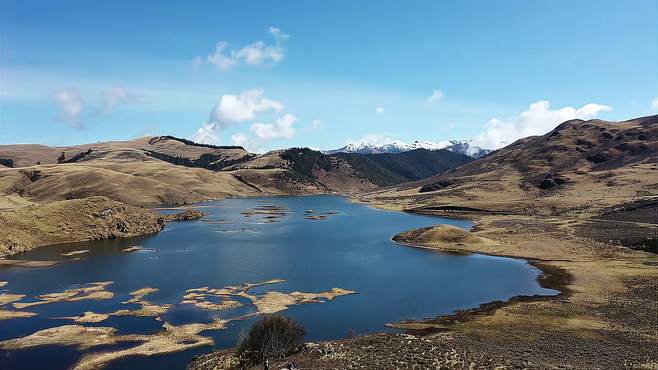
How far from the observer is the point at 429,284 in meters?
83.4

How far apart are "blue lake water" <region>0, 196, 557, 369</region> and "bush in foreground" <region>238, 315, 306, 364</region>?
6689mm

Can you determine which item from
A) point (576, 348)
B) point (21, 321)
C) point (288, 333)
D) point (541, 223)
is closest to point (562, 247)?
point (541, 223)

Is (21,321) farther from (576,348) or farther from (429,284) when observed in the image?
(576,348)

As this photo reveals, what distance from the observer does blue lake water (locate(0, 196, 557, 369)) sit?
2336 inches

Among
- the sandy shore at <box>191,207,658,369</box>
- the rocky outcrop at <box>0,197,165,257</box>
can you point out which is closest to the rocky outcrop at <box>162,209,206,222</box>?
the rocky outcrop at <box>0,197,165,257</box>

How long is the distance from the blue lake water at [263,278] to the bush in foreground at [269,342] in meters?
6.69

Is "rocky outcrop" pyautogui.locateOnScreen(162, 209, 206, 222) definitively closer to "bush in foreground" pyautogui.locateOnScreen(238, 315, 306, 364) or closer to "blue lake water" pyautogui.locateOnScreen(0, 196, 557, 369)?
"blue lake water" pyautogui.locateOnScreen(0, 196, 557, 369)

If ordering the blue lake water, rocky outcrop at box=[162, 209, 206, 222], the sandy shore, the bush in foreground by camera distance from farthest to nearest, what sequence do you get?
1. rocky outcrop at box=[162, 209, 206, 222]
2. the blue lake water
3. the bush in foreground
4. the sandy shore

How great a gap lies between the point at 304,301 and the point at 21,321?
39.5m

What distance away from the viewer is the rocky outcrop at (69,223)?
11562cm

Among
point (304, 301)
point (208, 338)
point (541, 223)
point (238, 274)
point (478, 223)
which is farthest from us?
point (478, 223)

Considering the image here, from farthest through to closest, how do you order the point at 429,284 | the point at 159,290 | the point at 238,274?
1. the point at 238,274
2. the point at 429,284
3. the point at 159,290

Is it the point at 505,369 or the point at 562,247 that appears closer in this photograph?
the point at 505,369

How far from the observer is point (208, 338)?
5575 centimetres
